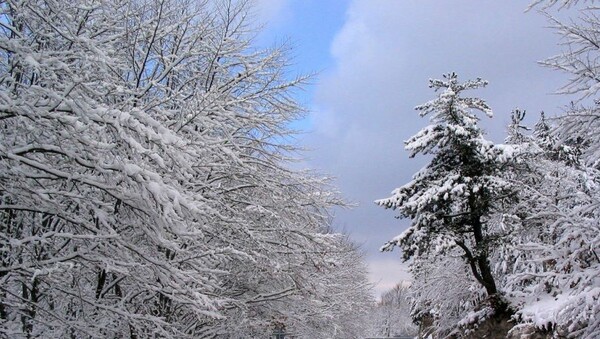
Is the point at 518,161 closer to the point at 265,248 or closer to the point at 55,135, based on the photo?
the point at 265,248

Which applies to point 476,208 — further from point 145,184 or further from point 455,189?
point 145,184

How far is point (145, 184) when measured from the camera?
4168 mm

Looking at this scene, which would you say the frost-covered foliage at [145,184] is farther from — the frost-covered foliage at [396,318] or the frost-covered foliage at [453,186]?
the frost-covered foliage at [396,318]

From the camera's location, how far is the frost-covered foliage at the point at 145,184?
4.55 m

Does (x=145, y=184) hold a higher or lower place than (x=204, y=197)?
lower

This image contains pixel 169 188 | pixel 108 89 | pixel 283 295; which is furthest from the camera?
pixel 283 295

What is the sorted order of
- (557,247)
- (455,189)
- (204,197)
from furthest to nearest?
(455,189) < (557,247) < (204,197)

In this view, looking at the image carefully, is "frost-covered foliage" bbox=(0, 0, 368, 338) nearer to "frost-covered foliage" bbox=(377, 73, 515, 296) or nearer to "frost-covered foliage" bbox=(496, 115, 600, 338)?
"frost-covered foliage" bbox=(496, 115, 600, 338)

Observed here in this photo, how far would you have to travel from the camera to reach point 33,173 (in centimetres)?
475

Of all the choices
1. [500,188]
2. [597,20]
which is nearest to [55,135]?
[597,20]

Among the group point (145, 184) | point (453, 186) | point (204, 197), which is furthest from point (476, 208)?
point (145, 184)

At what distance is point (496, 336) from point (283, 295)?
9.03m

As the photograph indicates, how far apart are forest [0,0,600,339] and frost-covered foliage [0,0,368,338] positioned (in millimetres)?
36

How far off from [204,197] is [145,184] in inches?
133
